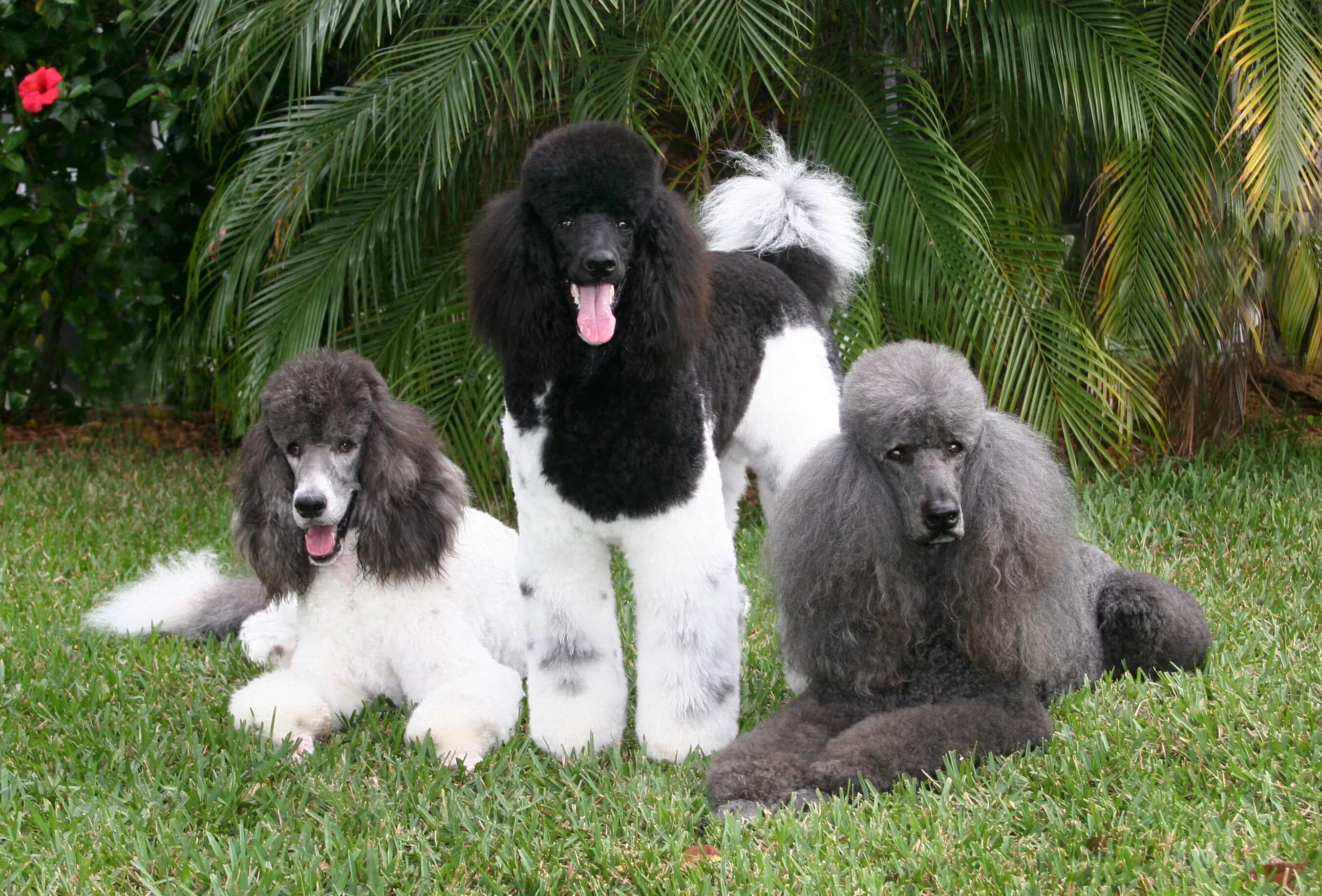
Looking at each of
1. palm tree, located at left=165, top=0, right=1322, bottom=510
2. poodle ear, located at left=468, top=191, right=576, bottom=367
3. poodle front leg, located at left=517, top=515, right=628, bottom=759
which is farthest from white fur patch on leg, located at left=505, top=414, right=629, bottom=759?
palm tree, located at left=165, top=0, right=1322, bottom=510

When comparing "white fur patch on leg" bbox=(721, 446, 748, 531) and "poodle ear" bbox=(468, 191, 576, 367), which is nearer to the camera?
"poodle ear" bbox=(468, 191, 576, 367)

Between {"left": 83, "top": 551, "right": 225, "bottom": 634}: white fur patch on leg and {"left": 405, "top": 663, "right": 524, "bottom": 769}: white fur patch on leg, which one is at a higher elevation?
{"left": 405, "top": 663, "right": 524, "bottom": 769}: white fur patch on leg

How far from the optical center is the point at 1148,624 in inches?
125

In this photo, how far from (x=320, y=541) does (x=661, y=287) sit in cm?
110

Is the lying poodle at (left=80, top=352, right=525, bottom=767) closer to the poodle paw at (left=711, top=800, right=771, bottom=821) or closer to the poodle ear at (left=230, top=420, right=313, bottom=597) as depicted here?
the poodle ear at (left=230, top=420, right=313, bottom=597)

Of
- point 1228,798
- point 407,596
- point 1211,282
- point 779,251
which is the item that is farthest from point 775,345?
point 1211,282

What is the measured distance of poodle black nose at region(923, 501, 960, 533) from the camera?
2588 millimetres

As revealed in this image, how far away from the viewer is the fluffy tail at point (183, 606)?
4113 millimetres

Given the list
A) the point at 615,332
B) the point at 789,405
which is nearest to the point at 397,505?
the point at 615,332

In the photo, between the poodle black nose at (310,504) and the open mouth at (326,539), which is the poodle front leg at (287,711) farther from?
the poodle black nose at (310,504)

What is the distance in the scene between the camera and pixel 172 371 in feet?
22.4

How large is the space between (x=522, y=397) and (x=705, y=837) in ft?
3.40

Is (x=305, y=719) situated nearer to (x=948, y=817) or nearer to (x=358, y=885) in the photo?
(x=358, y=885)

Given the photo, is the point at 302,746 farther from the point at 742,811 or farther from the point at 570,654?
the point at 742,811
